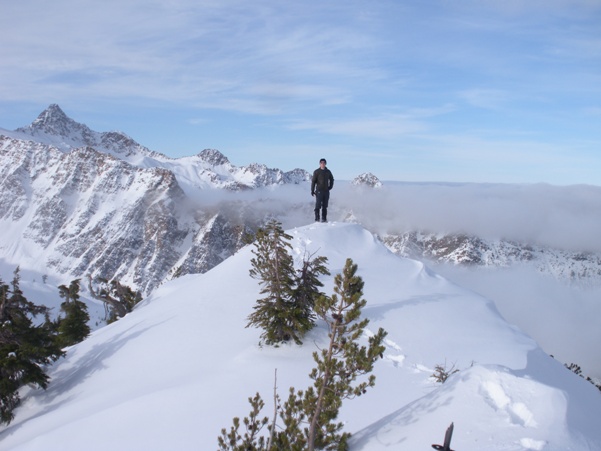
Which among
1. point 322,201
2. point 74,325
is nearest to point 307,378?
point 322,201

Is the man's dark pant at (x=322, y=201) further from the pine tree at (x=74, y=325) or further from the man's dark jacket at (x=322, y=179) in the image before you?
the pine tree at (x=74, y=325)

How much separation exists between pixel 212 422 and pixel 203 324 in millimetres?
5651

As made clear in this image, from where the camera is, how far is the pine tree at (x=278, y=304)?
1273 cm

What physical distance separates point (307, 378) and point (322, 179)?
10996 mm

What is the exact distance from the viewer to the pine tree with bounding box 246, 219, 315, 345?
1273cm

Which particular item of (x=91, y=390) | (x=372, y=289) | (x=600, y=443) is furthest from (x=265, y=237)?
(x=600, y=443)

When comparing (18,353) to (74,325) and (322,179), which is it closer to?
(322,179)

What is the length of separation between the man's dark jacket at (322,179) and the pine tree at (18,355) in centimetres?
1208

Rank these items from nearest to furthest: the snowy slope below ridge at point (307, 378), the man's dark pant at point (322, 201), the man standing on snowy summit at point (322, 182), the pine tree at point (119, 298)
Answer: the snowy slope below ridge at point (307, 378), the man standing on snowy summit at point (322, 182), the man's dark pant at point (322, 201), the pine tree at point (119, 298)

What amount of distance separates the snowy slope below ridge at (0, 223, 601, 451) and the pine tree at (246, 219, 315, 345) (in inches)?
20.4

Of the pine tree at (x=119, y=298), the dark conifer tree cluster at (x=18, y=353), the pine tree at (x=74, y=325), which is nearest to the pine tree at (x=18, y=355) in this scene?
the dark conifer tree cluster at (x=18, y=353)

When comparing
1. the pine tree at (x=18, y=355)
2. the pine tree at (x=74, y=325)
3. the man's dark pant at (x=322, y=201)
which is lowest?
the pine tree at (x=74, y=325)

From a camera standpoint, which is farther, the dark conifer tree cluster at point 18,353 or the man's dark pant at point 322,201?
the man's dark pant at point 322,201

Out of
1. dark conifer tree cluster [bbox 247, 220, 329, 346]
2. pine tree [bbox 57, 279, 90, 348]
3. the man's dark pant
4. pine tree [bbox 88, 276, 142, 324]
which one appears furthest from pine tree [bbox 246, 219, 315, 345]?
pine tree [bbox 88, 276, 142, 324]
